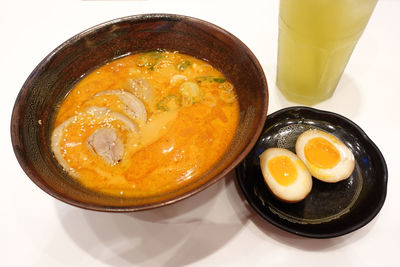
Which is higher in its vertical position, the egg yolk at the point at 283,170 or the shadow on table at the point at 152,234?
the egg yolk at the point at 283,170

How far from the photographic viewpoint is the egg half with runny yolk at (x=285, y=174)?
1.23m

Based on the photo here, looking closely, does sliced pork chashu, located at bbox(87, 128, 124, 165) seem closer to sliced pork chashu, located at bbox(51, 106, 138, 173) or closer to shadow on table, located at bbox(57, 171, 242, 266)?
sliced pork chashu, located at bbox(51, 106, 138, 173)

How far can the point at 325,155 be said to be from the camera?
4.39ft

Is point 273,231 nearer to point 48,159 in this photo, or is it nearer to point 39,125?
point 48,159

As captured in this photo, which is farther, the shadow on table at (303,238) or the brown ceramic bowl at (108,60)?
the shadow on table at (303,238)

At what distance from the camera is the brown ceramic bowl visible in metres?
1.04

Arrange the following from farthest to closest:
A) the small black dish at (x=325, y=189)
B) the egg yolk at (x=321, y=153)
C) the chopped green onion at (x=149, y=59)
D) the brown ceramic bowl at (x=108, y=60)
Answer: the chopped green onion at (x=149, y=59) < the egg yolk at (x=321, y=153) < the small black dish at (x=325, y=189) < the brown ceramic bowl at (x=108, y=60)

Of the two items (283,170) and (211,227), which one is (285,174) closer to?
(283,170)

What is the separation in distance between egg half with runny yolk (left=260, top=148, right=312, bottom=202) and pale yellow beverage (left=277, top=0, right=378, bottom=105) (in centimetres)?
45

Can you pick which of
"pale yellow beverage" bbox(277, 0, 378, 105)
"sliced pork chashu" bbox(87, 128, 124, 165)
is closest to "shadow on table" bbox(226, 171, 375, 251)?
"sliced pork chashu" bbox(87, 128, 124, 165)

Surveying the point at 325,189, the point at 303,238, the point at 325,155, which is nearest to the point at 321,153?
the point at 325,155

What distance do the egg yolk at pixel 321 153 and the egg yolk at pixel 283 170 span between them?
0.10 metres

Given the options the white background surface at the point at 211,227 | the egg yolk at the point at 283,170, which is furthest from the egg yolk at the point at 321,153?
the white background surface at the point at 211,227

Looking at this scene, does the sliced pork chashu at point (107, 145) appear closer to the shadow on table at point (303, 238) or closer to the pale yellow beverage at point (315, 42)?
the shadow on table at point (303, 238)
